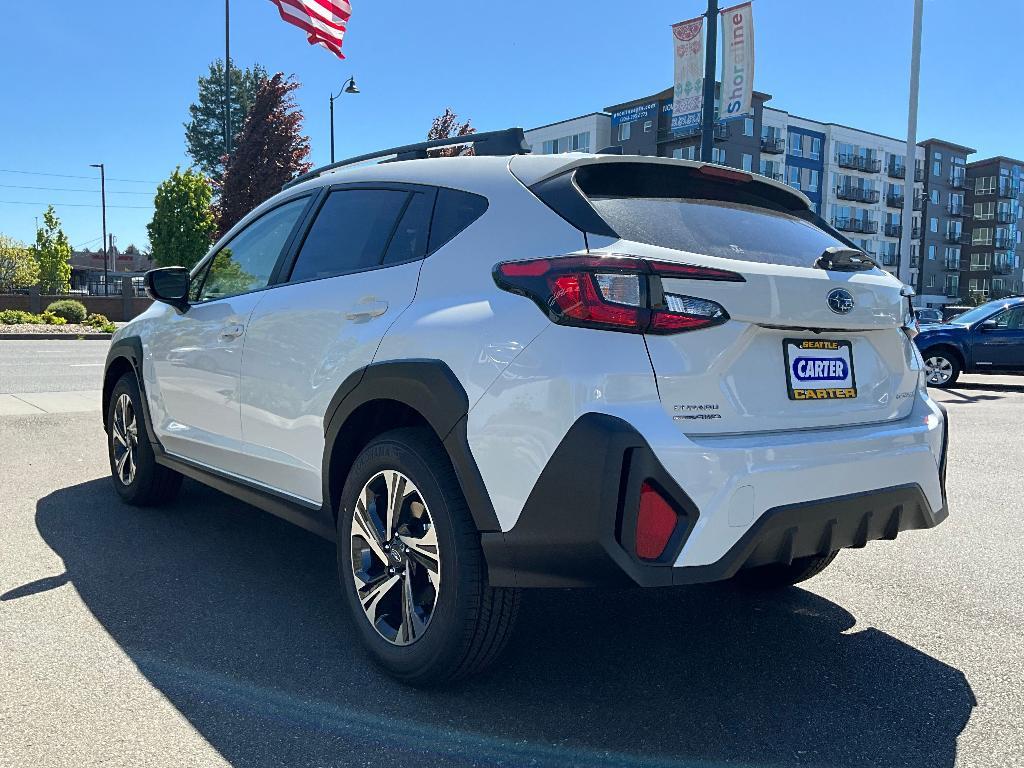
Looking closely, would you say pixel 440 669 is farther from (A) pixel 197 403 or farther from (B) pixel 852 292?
(A) pixel 197 403

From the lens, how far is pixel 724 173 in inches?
125

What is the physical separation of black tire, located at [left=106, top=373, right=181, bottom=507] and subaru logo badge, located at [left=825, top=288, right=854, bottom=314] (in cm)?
365

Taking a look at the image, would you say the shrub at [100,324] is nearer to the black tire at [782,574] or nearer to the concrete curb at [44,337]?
the concrete curb at [44,337]

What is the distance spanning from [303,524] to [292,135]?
35833 mm

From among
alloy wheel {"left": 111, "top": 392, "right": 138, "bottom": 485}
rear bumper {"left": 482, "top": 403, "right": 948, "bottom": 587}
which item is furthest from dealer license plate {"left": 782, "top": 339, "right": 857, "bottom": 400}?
alloy wheel {"left": 111, "top": 392, "right": 138, "bottom": 485}

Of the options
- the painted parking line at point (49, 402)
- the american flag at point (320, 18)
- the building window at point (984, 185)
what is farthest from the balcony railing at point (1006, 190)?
the painted parking line at point (49, 402)

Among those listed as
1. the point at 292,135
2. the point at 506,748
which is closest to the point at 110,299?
the point at 292,135

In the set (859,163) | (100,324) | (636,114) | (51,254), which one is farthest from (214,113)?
(859,163)

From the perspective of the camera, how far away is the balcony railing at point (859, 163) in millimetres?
73375

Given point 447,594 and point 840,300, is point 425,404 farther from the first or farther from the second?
point 840,300

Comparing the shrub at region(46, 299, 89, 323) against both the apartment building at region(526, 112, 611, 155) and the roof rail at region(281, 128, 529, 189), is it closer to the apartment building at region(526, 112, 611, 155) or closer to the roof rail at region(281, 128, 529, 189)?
the roof rail at region(281, 128, 529, 189)

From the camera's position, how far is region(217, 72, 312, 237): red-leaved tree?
3556 cm

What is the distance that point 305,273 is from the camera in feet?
12.2

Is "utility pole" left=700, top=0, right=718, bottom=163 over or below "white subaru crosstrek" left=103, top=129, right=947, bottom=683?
over
